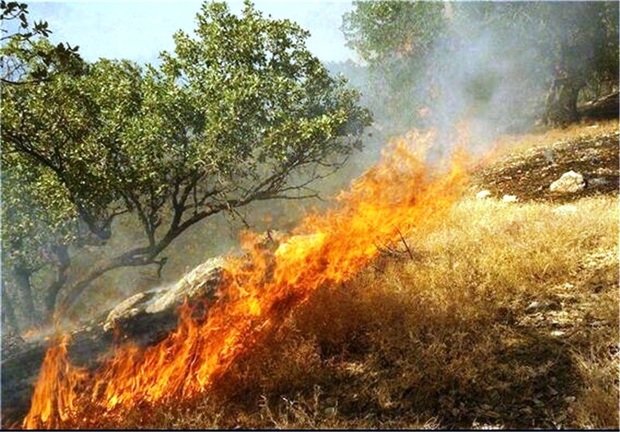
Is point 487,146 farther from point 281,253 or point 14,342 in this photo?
point 14,342

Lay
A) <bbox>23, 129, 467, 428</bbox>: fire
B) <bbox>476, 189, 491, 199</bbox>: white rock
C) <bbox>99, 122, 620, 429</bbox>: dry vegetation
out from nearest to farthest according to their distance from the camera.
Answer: <bbox>99, 122, 620, 429</bbox>: dry vegetation < <bbox>23, 129, 467, 428</bbox>: fire < <bbox>476, 189, 491, 199</bbox>: white rock

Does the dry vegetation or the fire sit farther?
the fire

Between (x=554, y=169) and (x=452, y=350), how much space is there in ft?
42.4

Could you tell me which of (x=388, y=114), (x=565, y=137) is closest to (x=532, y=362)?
(x=565, y=137)

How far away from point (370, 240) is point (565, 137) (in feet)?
52.1

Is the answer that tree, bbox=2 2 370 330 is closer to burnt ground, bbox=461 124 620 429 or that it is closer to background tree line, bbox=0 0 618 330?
background tree line, bbox=0 0 618 330

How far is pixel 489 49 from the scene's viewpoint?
29.9m

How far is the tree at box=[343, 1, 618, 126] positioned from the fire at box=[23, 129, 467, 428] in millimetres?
20084

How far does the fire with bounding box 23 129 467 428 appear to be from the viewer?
6055mm

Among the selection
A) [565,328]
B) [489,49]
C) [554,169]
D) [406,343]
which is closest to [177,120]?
[406,343]

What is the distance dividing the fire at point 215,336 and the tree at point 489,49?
20084 millimetres

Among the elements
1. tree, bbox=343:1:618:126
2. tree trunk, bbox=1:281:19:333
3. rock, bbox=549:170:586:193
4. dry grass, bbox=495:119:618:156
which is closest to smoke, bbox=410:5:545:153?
tree, bbox=343:1:618:126

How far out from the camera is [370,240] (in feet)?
38.3

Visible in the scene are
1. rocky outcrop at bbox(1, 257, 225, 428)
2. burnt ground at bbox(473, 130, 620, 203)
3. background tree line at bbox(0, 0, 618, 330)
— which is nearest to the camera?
rocky outcrop at bbox(1, 257, 225, 428)
